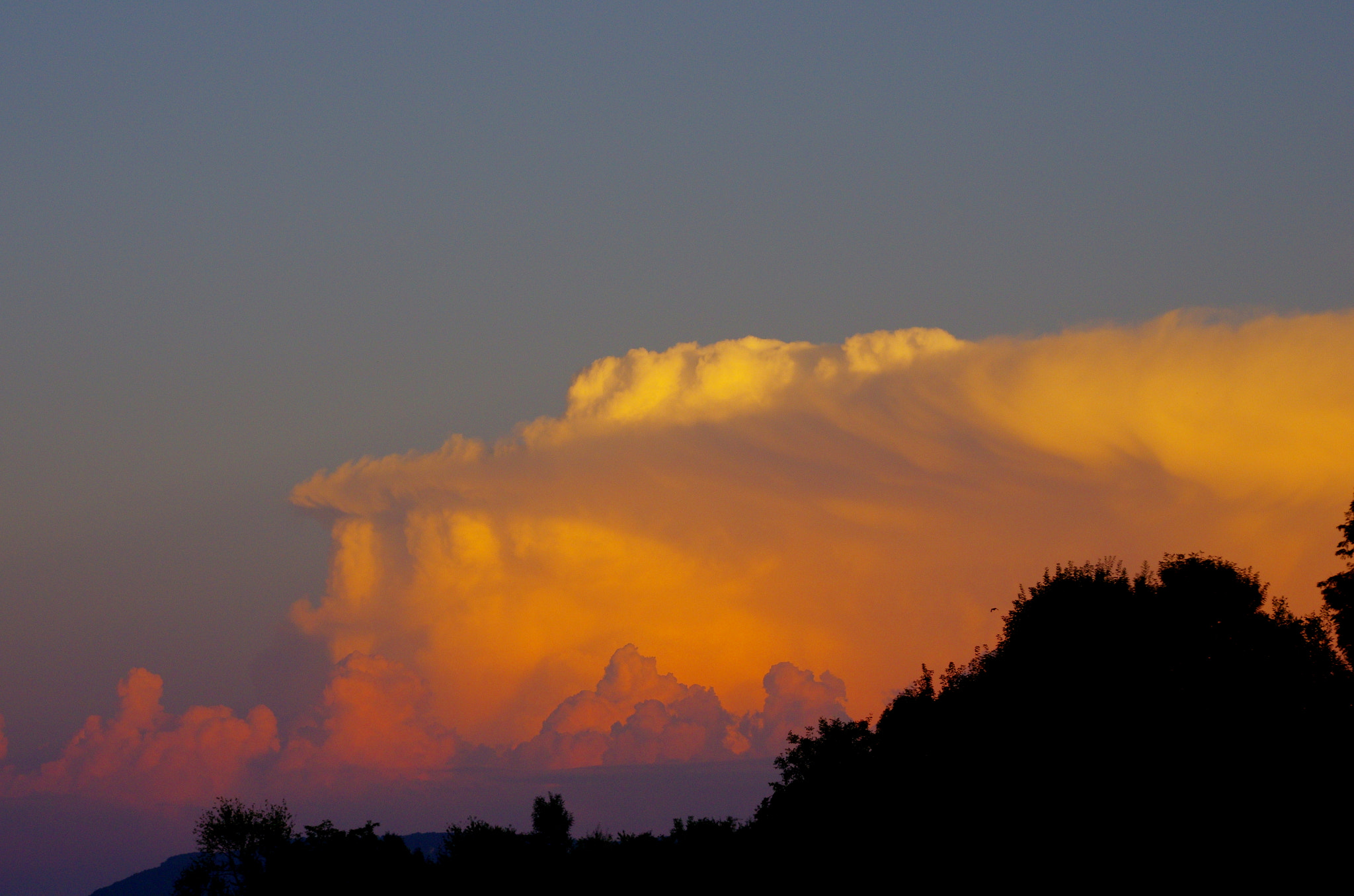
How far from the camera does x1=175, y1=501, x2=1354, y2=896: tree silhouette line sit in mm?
73500

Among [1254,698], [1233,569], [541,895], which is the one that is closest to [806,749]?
[541,895]

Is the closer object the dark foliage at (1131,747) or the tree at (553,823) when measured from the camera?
the dark foliage at (1131,747)

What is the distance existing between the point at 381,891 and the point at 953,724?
50575 mm

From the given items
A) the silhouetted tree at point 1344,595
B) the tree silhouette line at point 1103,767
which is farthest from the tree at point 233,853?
the silhouetted tree at point 1344,595

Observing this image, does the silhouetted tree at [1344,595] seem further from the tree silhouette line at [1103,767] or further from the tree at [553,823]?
the tree at [553,823]

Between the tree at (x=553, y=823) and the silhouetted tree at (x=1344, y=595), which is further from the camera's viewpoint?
the tree at (x=553, y=823)

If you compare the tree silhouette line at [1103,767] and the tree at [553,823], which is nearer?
the tree silhouette line at [1103,767]

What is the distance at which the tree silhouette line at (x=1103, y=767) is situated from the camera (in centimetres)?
7350

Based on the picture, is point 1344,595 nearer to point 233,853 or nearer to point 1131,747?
point 1131,747

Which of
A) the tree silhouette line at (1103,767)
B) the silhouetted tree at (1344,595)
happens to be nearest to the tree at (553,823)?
the tree silhouette line at (1103,767)

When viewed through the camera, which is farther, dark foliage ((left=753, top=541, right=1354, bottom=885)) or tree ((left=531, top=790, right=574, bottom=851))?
tree ((left=531, top=790, right=574, bottom=851))

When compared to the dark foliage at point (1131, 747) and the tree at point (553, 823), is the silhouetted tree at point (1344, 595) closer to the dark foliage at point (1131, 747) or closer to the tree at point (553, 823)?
the dark foliage at point (1131, 747)

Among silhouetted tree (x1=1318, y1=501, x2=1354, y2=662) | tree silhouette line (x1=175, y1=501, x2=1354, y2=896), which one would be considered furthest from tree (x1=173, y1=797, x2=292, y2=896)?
silhouetted tree (x1=1318, y1=501, x2=1354, y2=662)

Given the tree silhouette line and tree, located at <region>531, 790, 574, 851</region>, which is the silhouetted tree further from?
tree, located at <region>531, 790, 574, 851</region>
